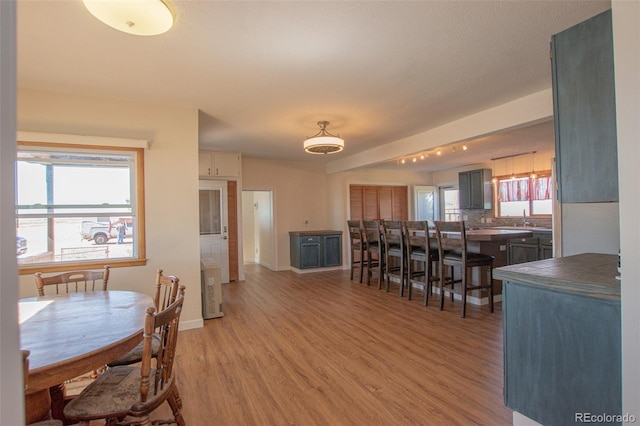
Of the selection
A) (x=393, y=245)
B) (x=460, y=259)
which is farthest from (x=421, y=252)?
(x=460, y=259)

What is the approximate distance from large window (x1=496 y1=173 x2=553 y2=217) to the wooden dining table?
23.0 feet

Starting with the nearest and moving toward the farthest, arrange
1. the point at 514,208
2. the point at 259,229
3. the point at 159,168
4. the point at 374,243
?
the point at 159,168 < the point at 374,243 < the point at 514,208 < the point at 259,229

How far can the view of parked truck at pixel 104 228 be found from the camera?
311cm

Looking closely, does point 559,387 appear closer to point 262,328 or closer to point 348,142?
point 262,328

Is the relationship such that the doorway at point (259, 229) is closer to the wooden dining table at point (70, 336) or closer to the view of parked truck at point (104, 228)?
the view of parked truck at point (104, 228)

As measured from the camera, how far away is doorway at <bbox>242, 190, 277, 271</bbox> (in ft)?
23.1

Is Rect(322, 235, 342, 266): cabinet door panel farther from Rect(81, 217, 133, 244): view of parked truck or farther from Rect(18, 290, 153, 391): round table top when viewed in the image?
Rect(18, 290, 153, 391): round table top

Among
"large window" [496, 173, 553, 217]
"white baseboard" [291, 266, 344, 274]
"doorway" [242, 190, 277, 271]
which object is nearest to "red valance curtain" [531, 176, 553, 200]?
"large window" [496, 173, 553, 217]

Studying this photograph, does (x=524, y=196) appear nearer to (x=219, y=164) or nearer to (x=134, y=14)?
(x=219, y=164)

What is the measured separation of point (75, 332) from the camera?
1528 millimetres

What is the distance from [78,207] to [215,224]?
2935mm

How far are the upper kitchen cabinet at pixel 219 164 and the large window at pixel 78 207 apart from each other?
246 cm

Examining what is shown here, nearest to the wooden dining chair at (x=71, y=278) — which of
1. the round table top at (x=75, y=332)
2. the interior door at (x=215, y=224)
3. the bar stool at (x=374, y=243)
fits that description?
the round table top at (x=75, y=332)

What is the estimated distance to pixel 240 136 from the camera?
4.75 meters
